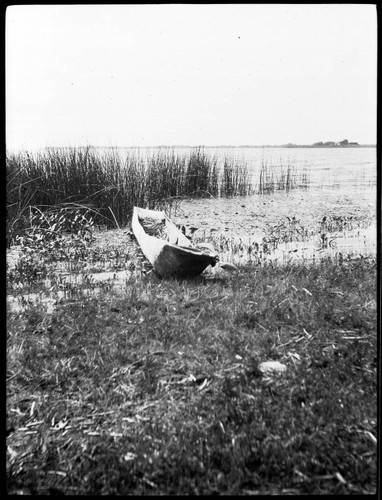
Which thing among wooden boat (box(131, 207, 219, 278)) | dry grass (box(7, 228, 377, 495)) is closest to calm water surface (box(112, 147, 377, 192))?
wooden boat (box(131, 207, 219, 278))

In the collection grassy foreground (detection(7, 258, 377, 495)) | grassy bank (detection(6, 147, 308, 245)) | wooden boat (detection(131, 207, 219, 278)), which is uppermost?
grassy bank (detection(6, 147, 308, 245))

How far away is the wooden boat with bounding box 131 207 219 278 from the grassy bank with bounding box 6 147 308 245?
303 mm

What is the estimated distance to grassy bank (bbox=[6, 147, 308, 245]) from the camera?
265 inches

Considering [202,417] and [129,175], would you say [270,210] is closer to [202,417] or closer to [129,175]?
[129,175]

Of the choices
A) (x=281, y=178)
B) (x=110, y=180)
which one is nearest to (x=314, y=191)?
(x=281, y=178)

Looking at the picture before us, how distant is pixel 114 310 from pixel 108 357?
791 mm

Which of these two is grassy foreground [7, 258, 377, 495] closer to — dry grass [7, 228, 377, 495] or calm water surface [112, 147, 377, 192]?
dry grass [7, 228, 377, 495]

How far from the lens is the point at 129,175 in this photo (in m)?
7.16

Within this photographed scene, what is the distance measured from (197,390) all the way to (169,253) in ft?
6.24

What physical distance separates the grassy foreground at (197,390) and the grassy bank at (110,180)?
47.8 inches

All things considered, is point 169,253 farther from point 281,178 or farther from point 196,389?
point 281,178

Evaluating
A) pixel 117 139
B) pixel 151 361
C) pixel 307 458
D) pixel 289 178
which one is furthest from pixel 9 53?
pixel 307 458

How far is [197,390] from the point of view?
464cm

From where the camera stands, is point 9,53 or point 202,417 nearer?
point 202,417
